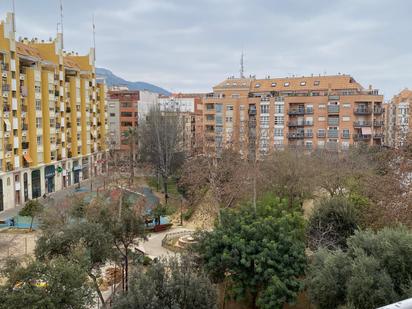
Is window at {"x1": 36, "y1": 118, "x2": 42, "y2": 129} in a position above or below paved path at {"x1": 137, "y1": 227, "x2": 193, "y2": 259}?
above

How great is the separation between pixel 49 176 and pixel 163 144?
1323 centimetres

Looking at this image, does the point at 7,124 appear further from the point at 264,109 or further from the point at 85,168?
the point at 264,109

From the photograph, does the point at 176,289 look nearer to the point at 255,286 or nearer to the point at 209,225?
the point at 255,286

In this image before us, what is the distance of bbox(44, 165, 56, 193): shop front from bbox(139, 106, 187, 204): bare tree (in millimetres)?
11153

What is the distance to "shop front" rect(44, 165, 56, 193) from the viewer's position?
4619 cm

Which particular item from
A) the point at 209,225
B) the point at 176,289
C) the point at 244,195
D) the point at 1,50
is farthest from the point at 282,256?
the point at 1,50

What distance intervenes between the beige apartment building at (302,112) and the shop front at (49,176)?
59.6ft

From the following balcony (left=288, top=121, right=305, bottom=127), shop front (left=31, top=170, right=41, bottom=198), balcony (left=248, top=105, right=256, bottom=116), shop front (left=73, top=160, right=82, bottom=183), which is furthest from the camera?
balcony (left=248, top=105, right=256, bottom=116)

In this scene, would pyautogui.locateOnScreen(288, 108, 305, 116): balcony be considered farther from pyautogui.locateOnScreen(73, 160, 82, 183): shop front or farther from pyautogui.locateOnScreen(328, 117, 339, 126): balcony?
pyautogui.locateOnScreen(73, 160, 82, 183): shop front

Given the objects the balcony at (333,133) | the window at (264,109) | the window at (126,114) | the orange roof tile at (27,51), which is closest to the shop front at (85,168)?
the orange roof tile at (27,51)

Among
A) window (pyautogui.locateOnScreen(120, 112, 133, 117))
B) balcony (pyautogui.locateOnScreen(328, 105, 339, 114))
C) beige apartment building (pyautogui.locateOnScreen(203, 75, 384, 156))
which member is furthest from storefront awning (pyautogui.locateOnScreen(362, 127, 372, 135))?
window (pyautogui.locateOnScreen(120, 112, 133, 117))

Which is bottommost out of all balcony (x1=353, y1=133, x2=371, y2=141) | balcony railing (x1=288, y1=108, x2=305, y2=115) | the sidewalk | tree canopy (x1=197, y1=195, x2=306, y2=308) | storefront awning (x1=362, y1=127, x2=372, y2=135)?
the sidewalk

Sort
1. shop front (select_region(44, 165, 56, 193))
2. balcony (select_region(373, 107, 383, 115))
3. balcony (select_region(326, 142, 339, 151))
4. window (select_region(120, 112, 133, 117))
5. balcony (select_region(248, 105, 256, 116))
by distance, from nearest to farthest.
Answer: shop front (select_region(44, 165, 56, 193)) → balcony (select_region(326, 142, 339, 151)) → balcony (select_region(373, 107, 383, 115)) → balcony (select_region(248, 105, 256, 116)) → window (select_region(120, 112, 133, 117))

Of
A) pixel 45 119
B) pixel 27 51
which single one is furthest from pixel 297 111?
pixel 27 51
